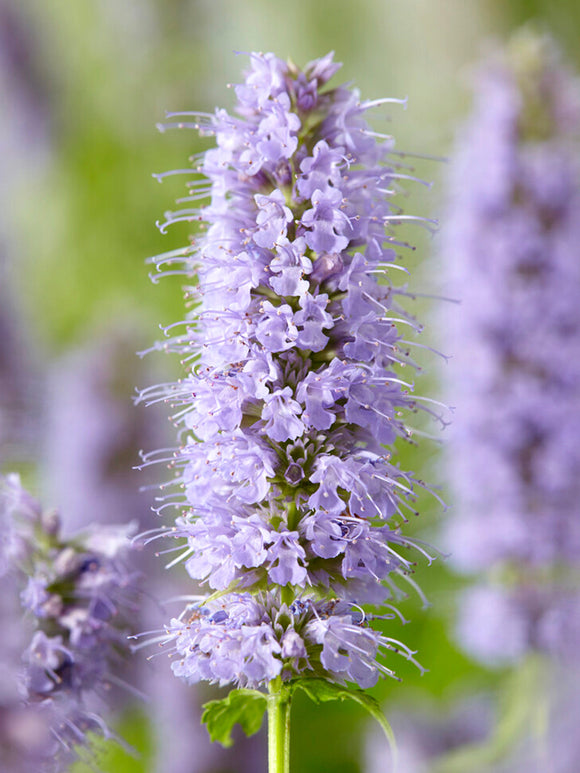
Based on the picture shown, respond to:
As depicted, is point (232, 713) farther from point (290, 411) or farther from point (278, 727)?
point (290, 411)

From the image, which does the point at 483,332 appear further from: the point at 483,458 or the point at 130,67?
the point at 130,67

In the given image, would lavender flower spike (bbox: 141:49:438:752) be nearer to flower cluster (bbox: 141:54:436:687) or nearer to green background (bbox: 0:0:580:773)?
flower cluster (bbox: 141:54:436:687)

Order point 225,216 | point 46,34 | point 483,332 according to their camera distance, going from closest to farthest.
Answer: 1. point 225,216
2. point 483,332
3. point 46,34

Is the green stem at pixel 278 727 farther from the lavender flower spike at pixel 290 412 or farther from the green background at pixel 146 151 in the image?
the green background at pixel 146 151

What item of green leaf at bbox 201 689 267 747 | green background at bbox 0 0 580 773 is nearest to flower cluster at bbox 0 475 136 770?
green leaf at bbox 201 689 267 747

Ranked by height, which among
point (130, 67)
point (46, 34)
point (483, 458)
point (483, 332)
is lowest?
point (483, 458)

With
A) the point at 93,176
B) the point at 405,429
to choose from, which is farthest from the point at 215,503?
the point at 93,176

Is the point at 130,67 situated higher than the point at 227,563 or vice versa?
the point at 130,67

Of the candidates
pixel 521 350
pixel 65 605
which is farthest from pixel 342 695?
pixel 521 350
